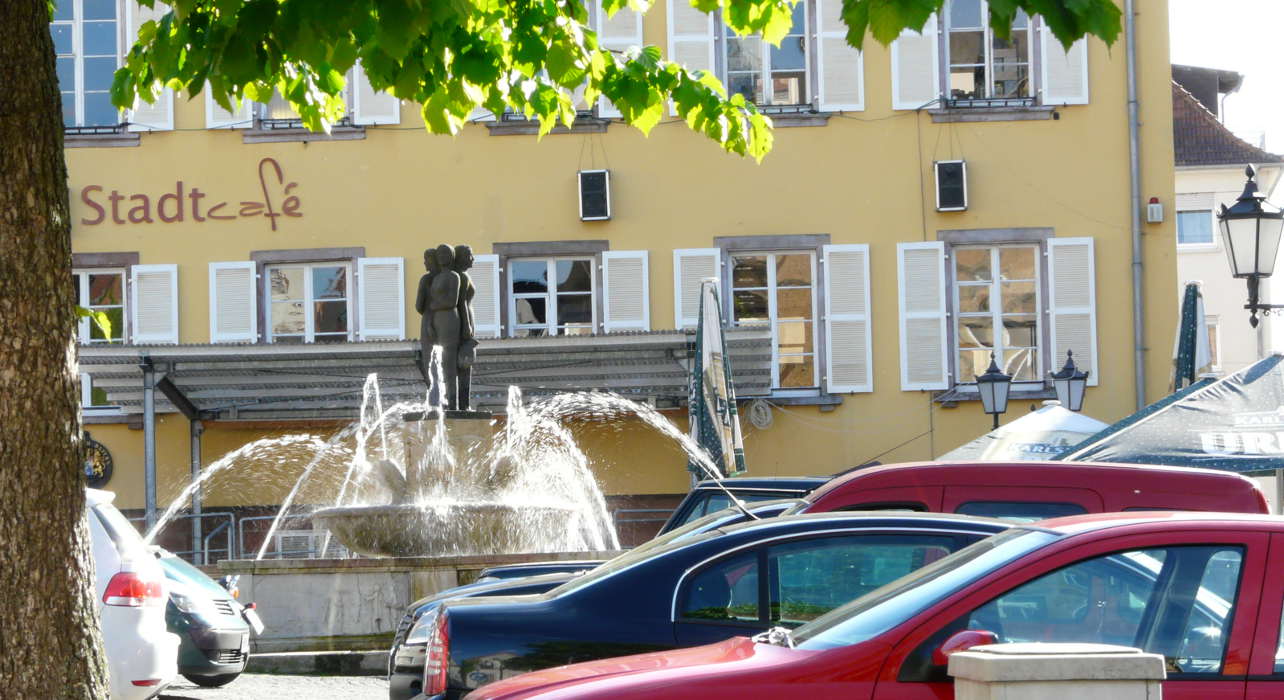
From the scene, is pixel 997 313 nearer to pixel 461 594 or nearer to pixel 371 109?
pixel 371 109

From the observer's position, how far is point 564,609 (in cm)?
662

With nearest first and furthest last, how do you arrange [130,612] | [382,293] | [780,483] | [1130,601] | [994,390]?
[1130,601] → [130,612] → [780,483] → [994,390] → [382,293]

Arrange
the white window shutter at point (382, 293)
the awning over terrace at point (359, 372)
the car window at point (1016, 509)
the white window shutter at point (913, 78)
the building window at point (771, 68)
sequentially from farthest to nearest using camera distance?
the building window at point (771, 68) < the white window shutter at point (913, 78) < the white window shutter at point (382, 293) < the awning over terrace at point (359, 372) < the car window at point (1016, 509)

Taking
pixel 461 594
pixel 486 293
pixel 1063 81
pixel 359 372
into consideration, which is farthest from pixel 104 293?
pixel 461 594

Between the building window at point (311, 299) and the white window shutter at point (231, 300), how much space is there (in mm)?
267

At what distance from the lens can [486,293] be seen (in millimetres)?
24219

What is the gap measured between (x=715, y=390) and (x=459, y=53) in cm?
959

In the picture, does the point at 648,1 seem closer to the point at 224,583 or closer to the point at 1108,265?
the point at 224,583

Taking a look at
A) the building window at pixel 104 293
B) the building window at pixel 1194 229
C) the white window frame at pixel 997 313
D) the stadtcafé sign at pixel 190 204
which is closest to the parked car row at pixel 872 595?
the white window frame at pixel 997 313

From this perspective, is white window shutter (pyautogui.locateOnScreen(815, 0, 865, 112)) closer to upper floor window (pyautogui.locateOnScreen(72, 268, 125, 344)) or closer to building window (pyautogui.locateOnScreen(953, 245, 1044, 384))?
Result: building window (pyautogui.locateOnScreen(953, 245, 1044, 384))

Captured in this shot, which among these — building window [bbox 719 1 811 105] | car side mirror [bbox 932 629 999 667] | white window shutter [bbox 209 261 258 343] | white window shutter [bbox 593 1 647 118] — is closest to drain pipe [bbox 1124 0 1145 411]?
building window [bbox 719 1 811 105]

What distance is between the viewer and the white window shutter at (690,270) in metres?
24.2

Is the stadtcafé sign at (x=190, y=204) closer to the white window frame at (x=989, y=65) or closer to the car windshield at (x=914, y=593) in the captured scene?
the white window frame at (x=989, y=65)

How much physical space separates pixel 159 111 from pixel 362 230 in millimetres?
3121
